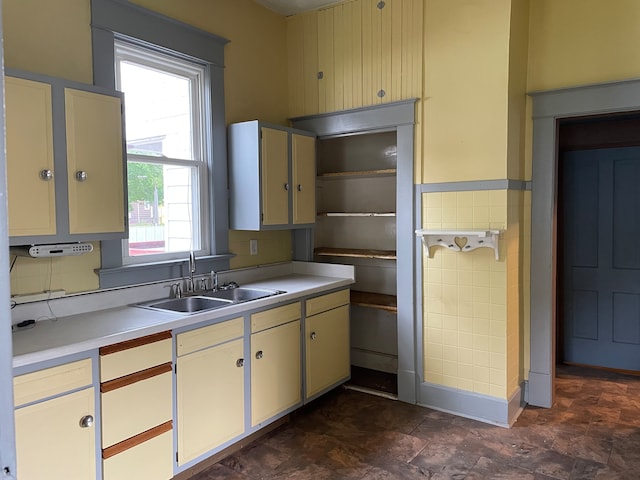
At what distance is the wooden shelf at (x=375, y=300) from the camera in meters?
3.78

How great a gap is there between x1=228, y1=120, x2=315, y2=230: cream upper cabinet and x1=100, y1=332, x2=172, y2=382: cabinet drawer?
4.21 ft

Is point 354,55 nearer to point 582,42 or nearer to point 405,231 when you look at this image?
point 405,231

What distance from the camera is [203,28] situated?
3320mm

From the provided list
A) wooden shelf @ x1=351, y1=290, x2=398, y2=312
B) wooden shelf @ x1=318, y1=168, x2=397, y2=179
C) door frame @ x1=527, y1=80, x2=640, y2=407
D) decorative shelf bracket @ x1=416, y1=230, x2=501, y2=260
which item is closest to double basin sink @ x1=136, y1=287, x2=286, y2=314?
wooden shelf @ x1=351, y1=290, x2=398, y2=312

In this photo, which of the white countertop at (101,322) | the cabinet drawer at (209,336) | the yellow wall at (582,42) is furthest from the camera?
the yellow wall at (582,42)

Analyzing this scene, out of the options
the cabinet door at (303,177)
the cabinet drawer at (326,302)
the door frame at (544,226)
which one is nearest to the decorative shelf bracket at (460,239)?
the door frame at (544,226)

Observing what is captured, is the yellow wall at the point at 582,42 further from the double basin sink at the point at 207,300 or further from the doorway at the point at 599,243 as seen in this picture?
the double basin sink at the point at 207,300

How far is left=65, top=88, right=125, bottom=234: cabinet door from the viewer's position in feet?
7.51

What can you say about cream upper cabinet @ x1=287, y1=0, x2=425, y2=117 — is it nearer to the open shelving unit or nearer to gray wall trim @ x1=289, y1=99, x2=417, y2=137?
gray wall trim @ x1=289, y1=99, x2=417, y2=137

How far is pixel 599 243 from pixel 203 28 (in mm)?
3771

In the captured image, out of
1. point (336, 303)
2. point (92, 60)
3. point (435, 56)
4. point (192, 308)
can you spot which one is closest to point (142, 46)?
point (92, 60)

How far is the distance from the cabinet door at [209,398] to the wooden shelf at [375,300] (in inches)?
53.5

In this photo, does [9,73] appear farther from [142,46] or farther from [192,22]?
[192,22]

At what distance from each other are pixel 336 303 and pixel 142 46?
218cm
